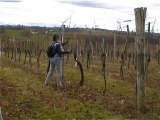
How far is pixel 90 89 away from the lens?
20.0 m

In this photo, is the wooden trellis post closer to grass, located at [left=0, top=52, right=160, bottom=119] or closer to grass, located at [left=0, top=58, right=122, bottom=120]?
grass, located at [left=0, top=52, right=160, bottom=119]

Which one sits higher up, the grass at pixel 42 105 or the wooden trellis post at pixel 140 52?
the wooden trellis post at pixel 140 52

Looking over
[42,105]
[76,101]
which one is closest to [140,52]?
[76,101]

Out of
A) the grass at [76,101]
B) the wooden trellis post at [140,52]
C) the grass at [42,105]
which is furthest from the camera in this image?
the wooden trellis post at [140,52]

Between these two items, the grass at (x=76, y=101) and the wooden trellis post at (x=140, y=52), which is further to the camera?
the wooden trellis post at (x=140, y=52)

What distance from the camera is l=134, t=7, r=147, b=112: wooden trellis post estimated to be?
1445 centimetres

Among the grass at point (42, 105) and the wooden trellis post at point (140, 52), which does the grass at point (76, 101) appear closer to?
the grass at point (42, 105)

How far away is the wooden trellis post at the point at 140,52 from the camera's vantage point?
1445cm

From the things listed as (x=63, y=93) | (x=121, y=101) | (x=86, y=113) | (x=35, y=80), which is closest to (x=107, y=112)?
(x=86, y=113)

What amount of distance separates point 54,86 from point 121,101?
3.85 m

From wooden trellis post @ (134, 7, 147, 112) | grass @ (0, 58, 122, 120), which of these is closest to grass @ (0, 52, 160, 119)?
grass @ (0, 58, 122, 120)

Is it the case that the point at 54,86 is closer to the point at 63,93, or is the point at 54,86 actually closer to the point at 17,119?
the point at 63,93

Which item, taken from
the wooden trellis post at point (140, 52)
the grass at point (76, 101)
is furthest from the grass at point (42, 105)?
the wooden trellis post at point (140, 52)

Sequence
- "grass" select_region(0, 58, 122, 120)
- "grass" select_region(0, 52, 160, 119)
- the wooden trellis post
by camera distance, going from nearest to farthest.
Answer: "grass" select_region(0, 58, 122, 120) < "grass" select_region(0, 52, 160, 119) < the wooden trellis post
